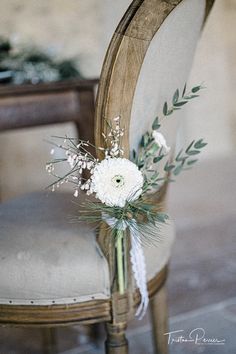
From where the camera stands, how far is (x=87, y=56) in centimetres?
384

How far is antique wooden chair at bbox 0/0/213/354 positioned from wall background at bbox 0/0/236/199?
2241mm

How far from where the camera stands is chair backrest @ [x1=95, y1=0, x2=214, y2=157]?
0.88m

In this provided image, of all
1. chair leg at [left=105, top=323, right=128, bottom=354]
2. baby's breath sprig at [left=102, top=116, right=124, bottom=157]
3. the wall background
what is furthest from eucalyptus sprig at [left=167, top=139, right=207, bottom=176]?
the wall background

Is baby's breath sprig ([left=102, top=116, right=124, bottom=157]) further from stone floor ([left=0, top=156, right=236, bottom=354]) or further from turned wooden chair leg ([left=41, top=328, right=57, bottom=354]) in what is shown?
turned wooden chair leg ([left=41, top=328, right=57, bottom=354])

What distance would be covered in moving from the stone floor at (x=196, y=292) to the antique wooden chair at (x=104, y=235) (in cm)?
46

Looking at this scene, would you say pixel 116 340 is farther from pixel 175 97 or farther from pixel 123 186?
pixel 175 97

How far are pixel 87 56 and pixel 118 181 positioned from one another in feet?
10.1

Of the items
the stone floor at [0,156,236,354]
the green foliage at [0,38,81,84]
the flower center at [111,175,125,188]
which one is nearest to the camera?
the flower center at [111,175,125,188]

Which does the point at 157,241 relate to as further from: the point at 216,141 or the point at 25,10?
the point at 216,141

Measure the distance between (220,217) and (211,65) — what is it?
1.92m

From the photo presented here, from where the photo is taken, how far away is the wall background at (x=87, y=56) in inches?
142

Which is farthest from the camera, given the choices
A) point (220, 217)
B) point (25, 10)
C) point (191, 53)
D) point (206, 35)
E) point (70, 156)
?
point (206, 35)

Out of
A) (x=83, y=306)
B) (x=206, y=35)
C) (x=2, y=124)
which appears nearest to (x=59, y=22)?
(x=206, y=35)

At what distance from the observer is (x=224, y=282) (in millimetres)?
1967
